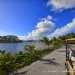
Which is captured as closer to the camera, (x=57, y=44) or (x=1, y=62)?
(x=1, y=62)

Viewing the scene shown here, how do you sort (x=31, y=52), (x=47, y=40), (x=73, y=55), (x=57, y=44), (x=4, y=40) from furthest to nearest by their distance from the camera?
(x=4, y=40) → (x=57, y=44) → (x=47, y=40) → (x=31, y=52) → (x=73, y=55)

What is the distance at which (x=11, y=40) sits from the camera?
128 metres

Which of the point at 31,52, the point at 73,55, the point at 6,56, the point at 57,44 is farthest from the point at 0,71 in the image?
the point at 57,44

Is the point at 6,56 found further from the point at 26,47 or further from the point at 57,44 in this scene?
the point at 57,44

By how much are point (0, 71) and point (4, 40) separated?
12205 centimetres

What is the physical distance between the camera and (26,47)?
1448 cm

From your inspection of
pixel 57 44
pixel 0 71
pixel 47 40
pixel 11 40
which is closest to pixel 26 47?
pixel 0 71

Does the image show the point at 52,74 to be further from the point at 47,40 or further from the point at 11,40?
the point at 11,40

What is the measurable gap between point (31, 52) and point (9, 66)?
5.96 meters

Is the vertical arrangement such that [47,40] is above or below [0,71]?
above

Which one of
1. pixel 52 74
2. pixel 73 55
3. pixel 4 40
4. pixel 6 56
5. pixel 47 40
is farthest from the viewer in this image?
pixel 4 40

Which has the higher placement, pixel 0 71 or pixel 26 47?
pixel 26 47

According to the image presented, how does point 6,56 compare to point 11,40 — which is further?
point 11,40

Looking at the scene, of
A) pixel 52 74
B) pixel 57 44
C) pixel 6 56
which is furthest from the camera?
pixel 57 44
